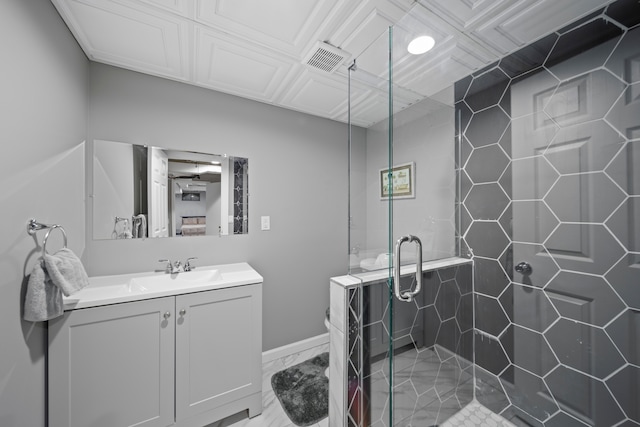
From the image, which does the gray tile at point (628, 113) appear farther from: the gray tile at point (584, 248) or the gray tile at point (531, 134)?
the gray tile at point (584, 248)

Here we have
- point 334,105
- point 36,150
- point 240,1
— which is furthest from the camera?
point 334,105

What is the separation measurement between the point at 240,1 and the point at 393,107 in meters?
0.94

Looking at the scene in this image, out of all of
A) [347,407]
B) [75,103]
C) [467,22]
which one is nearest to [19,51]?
[75,103]

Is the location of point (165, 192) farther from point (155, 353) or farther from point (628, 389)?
point (628, 389)

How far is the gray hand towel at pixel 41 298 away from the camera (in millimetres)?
989

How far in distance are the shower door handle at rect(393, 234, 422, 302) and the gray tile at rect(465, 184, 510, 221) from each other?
0.59 meters

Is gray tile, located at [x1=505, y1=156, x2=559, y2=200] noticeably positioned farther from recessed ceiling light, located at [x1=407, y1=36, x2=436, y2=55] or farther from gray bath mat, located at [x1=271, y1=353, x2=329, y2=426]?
gray bath mat, located at [x1=271, y1=353, x2=329, y2=426]

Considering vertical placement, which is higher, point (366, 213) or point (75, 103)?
point (75, 103)

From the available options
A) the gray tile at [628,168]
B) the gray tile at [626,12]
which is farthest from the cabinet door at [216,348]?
the gray tile at [626,12]

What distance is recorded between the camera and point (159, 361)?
4.25ft

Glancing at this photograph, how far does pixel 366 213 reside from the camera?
1.29 metres

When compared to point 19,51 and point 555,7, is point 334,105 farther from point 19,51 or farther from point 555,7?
point 19,51

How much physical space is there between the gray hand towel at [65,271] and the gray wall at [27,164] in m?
0.09

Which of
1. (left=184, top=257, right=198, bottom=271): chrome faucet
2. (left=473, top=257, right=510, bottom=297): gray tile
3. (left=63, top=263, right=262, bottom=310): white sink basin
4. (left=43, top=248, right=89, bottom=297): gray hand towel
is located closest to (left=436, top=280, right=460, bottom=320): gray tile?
(left=473, top=257, right=510, bottom=297): gray tile
